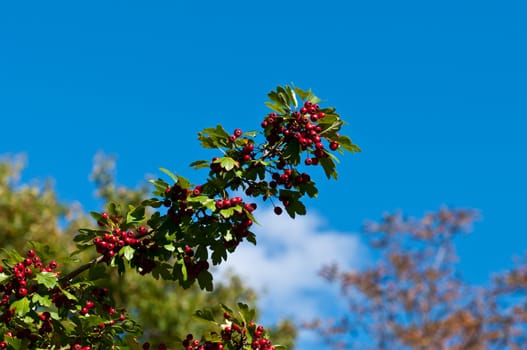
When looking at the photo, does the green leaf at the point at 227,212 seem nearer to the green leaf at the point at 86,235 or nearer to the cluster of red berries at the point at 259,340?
the cluster of red berries at the point at 259,340

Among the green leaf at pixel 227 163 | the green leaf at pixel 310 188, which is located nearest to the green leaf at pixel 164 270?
the green leaf at pixel 227 163

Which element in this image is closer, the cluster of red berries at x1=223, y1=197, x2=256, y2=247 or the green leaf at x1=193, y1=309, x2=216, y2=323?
the cluster of red berries at x1=223, y1=197, x2=256, y2=247

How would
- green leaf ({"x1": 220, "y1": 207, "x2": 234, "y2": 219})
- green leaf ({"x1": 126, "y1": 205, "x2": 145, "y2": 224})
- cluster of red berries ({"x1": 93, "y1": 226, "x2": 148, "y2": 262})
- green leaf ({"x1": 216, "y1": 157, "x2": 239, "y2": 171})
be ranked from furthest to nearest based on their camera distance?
green leaf ({"x1": 126, "y1": 205, "x2": 145, "y2": 224})
cluster of red berries ({"x1": 93, "y1": 226, "x2": 148, "y2": 262})
green leaf ({"x1": 216, "y1": 157, "x2": 239, "y2": 171})
green leaf ({"x1": 220, "y1": 207, "x2": 234, "y2": 219})

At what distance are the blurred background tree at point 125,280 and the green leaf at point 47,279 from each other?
9.57m

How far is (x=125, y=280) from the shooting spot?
16.0 metres

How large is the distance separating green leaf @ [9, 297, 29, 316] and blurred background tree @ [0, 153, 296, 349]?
31.5ft

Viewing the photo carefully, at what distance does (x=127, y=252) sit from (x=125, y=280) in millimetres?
11894

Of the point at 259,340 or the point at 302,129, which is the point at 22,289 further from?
the point at 302,129

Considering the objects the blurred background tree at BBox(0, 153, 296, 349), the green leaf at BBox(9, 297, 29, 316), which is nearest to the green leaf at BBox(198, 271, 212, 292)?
the green leaf at BBox(9, 297, 29, 316)

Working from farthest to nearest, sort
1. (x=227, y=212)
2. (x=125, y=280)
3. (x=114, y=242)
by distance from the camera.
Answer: (x=125, y=280) → (x=114, y=242) → (x=227, y=212)

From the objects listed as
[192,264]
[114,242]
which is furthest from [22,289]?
[192,264]

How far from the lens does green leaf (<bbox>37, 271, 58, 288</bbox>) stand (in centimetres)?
439

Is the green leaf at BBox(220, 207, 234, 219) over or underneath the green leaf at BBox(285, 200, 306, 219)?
underneath

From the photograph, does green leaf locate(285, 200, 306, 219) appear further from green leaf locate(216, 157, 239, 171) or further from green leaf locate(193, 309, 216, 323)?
green leaf locate(193, 309, 216, 323)
